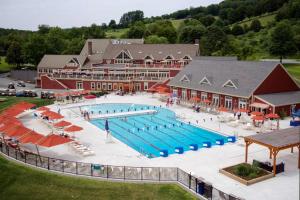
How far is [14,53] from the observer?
297 feet

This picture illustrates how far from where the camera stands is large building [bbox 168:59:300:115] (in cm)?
3831

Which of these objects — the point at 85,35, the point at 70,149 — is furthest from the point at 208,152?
the point at 85,35

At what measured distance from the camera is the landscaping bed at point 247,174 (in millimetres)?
19952

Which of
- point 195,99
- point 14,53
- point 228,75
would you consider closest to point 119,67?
point 195,99

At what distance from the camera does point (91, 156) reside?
2548 cm

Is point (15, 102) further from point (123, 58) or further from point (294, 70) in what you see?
point (294, 70)

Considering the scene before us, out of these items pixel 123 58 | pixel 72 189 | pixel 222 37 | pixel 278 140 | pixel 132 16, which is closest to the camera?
pixel 72 189

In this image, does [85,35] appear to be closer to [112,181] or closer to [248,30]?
[248,30]

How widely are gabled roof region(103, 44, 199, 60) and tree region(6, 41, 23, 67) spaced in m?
33.7

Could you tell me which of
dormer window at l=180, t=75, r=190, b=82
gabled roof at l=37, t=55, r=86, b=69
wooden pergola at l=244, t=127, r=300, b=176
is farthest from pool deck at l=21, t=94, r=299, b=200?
gabled roof at l=37, t=55, r=86, b=69

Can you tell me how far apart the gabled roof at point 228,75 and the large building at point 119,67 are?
333 inches

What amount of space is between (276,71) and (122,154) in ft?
76.4

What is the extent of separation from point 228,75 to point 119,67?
25.0 m

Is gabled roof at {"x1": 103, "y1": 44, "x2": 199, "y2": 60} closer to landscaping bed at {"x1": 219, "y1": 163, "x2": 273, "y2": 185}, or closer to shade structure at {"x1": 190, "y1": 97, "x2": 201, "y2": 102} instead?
shade structure at {"x1": 190, "y1": 97, "x2": 201, "y2": 102}
